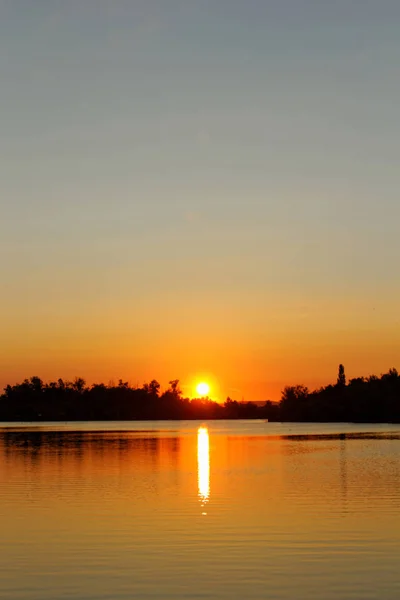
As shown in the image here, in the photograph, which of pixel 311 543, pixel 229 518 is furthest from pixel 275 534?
pixel 229 518

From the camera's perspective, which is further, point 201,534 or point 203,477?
point 203,477

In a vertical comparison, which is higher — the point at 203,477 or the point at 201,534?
the point at 203,477

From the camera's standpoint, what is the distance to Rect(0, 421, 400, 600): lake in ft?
80.5

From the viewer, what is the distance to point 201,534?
1310 inches

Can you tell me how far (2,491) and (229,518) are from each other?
1755 centimetres

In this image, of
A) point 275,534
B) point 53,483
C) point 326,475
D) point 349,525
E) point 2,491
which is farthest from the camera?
point 326,475

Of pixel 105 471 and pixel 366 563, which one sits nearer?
pixel 366 563

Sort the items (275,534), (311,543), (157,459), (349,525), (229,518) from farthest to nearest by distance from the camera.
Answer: (157,459) → (229,518) → (349,525) → (275,534) → (311,543)

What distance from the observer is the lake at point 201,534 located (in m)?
24.5

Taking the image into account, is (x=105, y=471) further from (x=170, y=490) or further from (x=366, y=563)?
(x=366, y=563)

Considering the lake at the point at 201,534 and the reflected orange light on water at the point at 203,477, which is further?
the reflected orange light on water at the point at 203,477

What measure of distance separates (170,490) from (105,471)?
14008 mm

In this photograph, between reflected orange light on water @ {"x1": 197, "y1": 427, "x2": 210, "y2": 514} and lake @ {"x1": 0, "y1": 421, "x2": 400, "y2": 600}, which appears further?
reflected orange light on water @ {"x1": 197, "y1": 427, "x2": 210, "y2": 514}

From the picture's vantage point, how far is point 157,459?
7900cm
